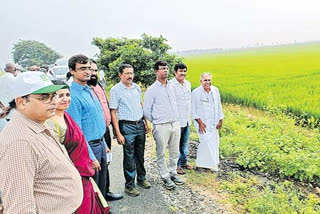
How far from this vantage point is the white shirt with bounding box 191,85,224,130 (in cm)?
418

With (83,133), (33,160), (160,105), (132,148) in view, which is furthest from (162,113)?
(33,160)

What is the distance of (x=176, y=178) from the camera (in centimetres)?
374

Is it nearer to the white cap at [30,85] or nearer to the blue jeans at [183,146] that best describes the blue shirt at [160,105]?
the blue jeans at [183,146]

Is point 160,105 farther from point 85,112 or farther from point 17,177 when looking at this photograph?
point 17,177

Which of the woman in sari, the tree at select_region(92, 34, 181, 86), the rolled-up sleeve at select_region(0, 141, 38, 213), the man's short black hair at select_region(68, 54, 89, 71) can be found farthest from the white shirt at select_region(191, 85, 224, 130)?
the tree at select_region(92, 34, 181, 86)

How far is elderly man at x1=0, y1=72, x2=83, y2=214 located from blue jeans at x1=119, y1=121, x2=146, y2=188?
1.73 meters

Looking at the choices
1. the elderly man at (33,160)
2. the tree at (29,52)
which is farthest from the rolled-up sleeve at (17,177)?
the tree at (29,52)

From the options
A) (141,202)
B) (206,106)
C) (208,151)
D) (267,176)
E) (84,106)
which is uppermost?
(84,106)

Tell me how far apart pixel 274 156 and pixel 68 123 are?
3.29 m

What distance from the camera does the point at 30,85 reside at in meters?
1.38

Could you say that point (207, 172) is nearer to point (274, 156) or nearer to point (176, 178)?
point (176, 178)

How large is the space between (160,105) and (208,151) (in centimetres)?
121

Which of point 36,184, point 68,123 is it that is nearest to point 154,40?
point 68,123

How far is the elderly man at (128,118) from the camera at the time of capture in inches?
129
